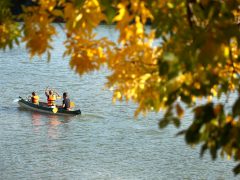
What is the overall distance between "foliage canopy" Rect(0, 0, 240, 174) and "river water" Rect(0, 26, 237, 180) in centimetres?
1383

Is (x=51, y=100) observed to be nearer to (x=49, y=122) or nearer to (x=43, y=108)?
(x=43, y=108)

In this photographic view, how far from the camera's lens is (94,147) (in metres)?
26.2

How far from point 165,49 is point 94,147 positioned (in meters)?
21.7

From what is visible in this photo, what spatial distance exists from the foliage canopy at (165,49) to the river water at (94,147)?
13.8 metres

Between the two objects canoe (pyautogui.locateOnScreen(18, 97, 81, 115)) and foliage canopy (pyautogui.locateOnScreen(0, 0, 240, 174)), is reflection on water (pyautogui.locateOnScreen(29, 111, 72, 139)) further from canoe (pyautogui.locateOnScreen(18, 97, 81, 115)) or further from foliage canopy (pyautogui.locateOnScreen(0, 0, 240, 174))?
foliage canopy (pyautogui.locateOnScreen(0, 0, 240, 174))

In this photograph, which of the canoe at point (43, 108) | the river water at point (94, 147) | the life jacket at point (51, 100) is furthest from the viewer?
the life jacket at point (51, 100)

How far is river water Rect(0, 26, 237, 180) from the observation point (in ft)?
73.7

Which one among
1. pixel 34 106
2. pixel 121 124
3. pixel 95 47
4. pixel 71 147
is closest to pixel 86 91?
pixel 34 106

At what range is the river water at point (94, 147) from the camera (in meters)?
22.5

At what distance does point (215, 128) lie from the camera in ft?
13.8

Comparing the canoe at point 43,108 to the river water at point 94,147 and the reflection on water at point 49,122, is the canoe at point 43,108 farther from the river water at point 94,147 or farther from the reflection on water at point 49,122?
the river water at point 94,147

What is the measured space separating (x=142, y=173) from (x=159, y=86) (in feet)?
57.7

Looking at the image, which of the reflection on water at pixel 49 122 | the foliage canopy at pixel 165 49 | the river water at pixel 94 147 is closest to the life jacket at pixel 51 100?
the reflection on water at pixel 49 122

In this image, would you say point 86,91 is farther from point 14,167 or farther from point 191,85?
point 191,85
